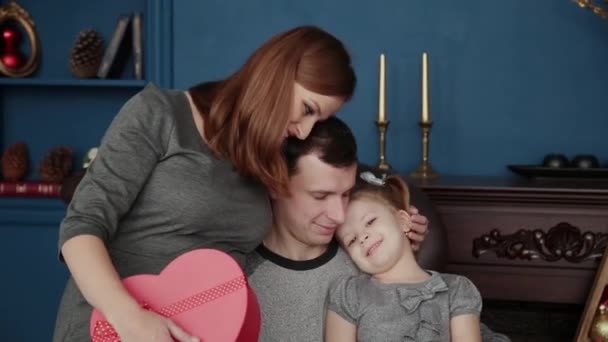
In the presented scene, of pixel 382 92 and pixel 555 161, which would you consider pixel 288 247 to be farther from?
pixel 555 161

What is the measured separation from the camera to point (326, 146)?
1.87 metres

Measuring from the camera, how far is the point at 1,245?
3355 mm

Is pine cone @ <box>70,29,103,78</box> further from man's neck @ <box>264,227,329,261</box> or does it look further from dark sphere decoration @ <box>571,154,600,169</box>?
dark sphere decoration @ <box>571,154,600,169</box>

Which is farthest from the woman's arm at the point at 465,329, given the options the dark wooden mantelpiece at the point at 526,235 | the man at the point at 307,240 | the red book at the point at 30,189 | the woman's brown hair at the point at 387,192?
the red book at the point at 30,189

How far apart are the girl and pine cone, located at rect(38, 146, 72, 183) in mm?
1655

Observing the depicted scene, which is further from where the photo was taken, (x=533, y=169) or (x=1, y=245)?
(x=1, y=245)

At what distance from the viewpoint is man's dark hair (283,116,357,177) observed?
186cm

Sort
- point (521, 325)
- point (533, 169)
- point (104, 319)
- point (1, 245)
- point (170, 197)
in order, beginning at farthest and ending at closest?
1. point (1, 245)
2. point (521, 325)
3. point (533, 169)
4. point (170, 197)
5. point (104, 319)

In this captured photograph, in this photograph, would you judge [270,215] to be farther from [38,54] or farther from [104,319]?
[38,54]

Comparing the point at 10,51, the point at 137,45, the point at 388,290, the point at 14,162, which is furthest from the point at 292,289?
the point at 10,51

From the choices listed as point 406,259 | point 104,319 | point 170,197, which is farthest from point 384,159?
point 104,319

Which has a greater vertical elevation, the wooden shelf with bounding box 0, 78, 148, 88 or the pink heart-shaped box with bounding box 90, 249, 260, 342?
the wooden shelf with bounding box 0, 78, 148, 88

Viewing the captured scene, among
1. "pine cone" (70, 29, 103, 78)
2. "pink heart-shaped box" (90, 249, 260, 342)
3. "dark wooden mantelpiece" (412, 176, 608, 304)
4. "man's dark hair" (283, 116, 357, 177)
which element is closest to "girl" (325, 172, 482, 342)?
"man's dark hair" (283, 116, 357, 177)

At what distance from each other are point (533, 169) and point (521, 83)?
0.39m
